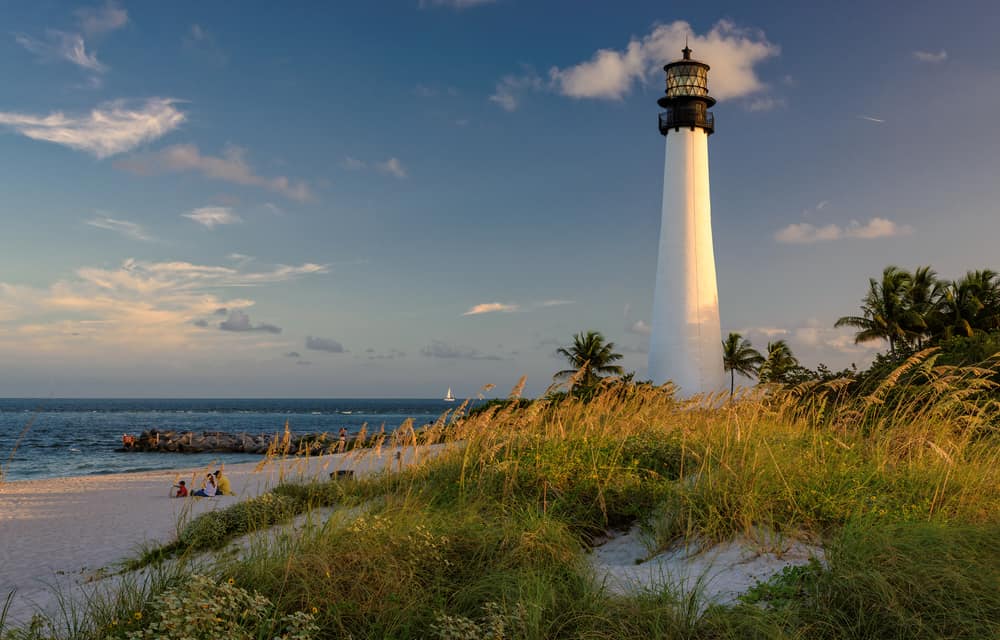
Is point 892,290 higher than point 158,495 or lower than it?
higher

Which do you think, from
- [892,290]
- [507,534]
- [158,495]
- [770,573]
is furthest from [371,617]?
[892,290]

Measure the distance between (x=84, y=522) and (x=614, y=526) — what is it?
41.8 feet

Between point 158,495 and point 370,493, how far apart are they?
13562mm

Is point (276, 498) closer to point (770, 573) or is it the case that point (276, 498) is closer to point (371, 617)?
point (371, 617)

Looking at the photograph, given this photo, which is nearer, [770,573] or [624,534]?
[770,573]

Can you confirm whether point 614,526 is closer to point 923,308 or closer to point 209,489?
point 209,489

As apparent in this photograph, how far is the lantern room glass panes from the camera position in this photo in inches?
1233

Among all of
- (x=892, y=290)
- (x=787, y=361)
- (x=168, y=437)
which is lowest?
(x=168, y=437)

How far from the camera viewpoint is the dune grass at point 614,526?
15.7 ft

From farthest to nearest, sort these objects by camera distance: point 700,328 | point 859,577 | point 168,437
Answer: point 168,437 < point 700,328 < point 859,577

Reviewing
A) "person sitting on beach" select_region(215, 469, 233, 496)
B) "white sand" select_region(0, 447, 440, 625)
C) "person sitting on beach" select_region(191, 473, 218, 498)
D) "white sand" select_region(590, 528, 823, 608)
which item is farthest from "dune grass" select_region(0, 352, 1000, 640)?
"person sitting on beach" select_region(215, 469, 233, 496)

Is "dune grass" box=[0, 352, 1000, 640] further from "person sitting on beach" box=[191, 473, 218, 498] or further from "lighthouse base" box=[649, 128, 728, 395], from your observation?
"lighthouse base" box=[649, 128, 728, 395]

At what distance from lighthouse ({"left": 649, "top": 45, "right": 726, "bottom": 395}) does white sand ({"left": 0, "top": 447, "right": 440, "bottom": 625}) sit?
15.4 metres

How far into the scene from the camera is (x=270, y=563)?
18.8 ft
